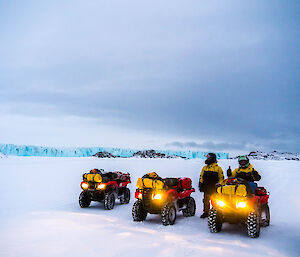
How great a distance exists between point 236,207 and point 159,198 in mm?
2204

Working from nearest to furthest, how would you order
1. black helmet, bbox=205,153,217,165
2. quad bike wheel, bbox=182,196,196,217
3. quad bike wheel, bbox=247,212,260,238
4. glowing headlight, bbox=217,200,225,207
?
1. quad bike wheel, bbox=247,212,260,238
2. glowing headlight, bbox=217,200,225,207
3. black helmet, bbox=205,153,217,165
4. quad bike wheel, bbox=182,196,196,217

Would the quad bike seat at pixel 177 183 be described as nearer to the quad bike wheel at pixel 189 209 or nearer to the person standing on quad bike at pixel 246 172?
the quad bike wheel at pixel 189 209

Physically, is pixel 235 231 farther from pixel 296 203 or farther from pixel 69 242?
pixel 296 203

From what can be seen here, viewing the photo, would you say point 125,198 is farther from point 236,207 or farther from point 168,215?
point 236,207

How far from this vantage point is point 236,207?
311 inches

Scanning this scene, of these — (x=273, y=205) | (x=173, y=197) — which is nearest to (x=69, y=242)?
(x=173, y=197)

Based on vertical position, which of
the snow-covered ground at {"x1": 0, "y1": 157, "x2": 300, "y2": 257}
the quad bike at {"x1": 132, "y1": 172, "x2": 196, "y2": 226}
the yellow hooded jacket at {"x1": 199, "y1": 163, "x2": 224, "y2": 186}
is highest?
the yellow hooded jacket at {"x1": 199, "y1": 163, "x2": 224, "y2": 186}

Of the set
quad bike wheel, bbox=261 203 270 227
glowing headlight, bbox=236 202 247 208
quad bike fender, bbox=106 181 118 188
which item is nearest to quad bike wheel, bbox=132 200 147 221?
quad bike fender, bbox=106 181 118 188

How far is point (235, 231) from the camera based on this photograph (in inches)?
334

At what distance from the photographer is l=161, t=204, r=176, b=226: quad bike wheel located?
353 inches

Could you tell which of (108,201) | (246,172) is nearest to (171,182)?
(246,172)

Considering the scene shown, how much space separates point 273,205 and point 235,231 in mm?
5810

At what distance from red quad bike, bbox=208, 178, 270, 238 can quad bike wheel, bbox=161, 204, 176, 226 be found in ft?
4.24

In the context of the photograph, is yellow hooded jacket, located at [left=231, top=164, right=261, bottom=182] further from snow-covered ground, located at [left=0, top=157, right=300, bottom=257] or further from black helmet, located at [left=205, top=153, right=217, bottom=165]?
snow-covered ground, located at [left=0, top=157, right=300, bottom=257]
